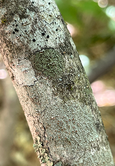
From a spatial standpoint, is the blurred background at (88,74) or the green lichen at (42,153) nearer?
the green lichen at (42,153)

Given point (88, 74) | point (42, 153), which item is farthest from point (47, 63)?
point (88, 74)

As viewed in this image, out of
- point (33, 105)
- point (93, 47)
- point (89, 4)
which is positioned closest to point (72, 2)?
point (89, 4)

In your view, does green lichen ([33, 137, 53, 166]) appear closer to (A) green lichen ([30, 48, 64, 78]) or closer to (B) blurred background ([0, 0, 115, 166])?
(A) green lichen ([30, 48, 64, 78])

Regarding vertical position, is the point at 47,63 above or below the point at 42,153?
above

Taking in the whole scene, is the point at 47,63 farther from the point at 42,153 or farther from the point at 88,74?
the point at 88,74

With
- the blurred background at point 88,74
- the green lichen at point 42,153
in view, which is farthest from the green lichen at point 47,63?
the blurred background at point 88,74

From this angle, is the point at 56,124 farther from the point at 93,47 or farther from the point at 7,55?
the point at 93,47

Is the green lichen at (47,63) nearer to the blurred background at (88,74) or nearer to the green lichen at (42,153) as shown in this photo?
the green lichen at (42,153)

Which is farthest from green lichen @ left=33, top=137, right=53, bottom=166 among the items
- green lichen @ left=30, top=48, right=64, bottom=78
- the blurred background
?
the blurred background
